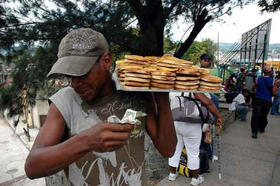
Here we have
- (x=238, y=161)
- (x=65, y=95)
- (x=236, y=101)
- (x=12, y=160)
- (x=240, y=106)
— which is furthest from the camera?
(x=240, y=106)

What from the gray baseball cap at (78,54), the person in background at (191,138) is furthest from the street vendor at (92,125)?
the person in background at (191,138)

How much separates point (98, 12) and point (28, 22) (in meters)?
0.96

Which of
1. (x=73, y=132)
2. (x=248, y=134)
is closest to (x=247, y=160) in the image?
(x=248, y=134)

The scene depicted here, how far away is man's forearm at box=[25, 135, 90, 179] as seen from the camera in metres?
0.82

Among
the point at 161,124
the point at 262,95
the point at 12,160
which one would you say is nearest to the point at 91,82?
the point at 161,124

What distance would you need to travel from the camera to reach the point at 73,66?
1.00 meters

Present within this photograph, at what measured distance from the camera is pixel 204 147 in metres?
3.54

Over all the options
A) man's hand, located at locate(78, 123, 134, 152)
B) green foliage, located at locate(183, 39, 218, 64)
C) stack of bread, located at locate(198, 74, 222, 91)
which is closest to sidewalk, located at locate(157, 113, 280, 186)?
stack of bread, located at locate(198, 74, 222, 91)

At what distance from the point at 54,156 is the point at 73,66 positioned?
16.5 inches

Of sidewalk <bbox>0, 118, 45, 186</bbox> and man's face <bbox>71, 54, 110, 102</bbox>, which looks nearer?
man's face <bbox>71, 54, 110, 102</bbox>

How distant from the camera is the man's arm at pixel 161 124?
127cm

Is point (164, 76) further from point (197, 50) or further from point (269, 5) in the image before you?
point (197, 50)

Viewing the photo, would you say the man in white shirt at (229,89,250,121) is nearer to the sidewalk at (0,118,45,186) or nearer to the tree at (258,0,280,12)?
the tree at (258,0,280,12)

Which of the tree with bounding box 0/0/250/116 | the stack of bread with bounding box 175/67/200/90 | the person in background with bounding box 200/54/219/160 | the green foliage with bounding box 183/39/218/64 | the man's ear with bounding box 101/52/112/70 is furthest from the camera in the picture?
the green foliage with bounding box 183/39/218/64
